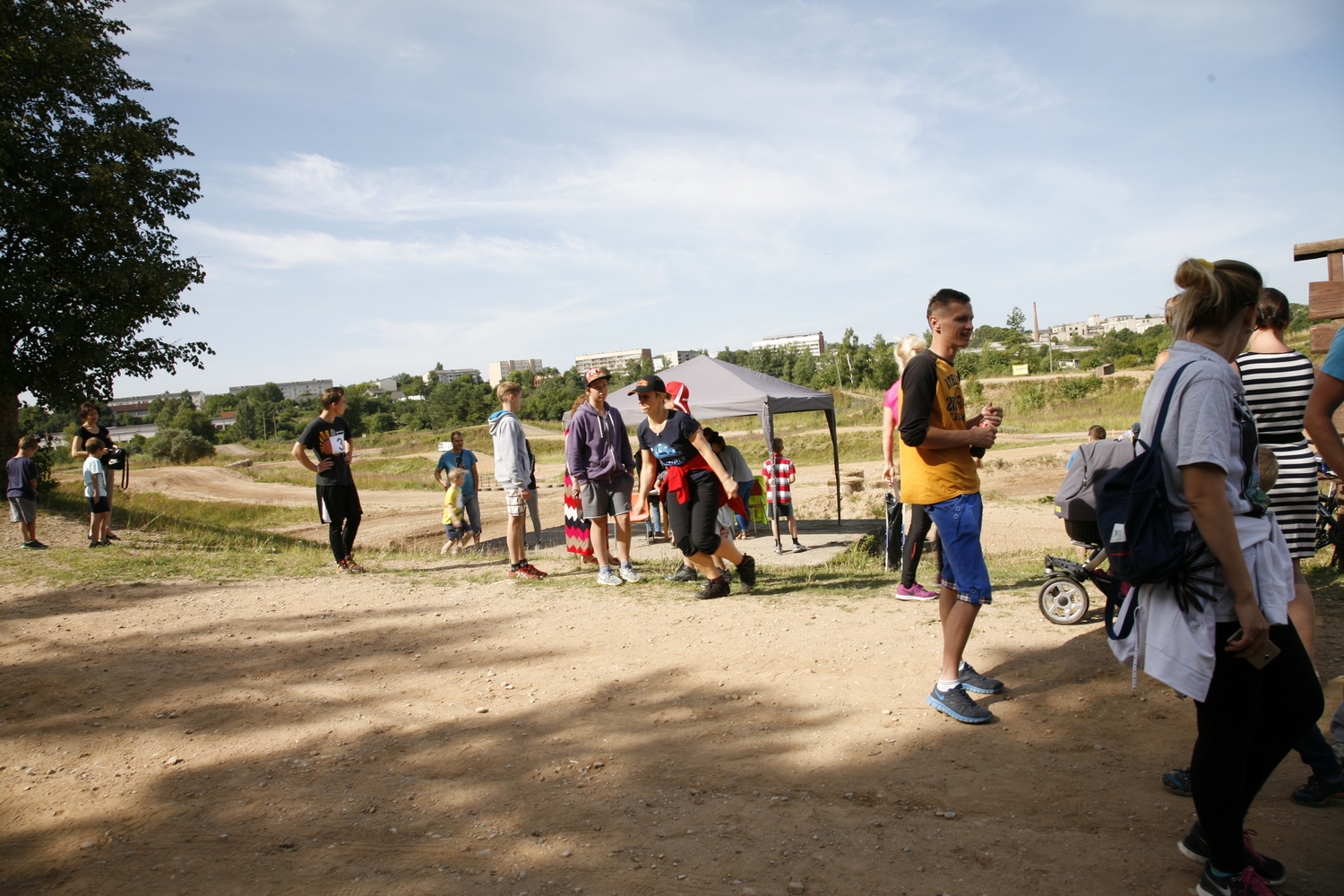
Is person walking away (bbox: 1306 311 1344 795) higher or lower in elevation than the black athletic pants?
higher

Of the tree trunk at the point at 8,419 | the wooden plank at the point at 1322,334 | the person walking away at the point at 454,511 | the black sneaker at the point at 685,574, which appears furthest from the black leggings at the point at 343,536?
the tree trunk at the point at 8,419

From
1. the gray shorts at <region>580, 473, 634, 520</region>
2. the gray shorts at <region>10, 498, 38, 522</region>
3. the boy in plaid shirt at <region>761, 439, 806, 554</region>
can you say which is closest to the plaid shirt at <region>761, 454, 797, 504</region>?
the boy in plaid shirt at <region>761, 439, 806, 554</region>

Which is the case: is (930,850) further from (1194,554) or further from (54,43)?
(54,43)

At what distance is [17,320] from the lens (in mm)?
14375

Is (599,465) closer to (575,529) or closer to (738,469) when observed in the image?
(575,529)

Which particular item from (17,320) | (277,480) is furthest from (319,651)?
(277,480)

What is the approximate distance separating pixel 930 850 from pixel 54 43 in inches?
719

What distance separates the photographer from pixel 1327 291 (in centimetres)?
515

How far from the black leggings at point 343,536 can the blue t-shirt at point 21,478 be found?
18.3 ft

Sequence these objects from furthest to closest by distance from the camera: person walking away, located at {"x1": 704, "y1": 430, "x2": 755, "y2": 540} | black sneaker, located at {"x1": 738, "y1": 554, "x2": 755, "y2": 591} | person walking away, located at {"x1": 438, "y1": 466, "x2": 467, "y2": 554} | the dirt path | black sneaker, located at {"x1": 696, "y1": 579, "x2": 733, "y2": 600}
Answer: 1. person walking away, located at {"x1": 438, "y1": 466, "x2": 467, "y2": 554}
2. person walking away, located at {"x1": 704, "y1": 430, "x2": 755, "y2": 540}
3. black sneaker, located at {"x1": 738, "y1": 554, "x2": 755, "y2": 591}
4. black sneaker, located at {"x1": 696, "y1": 579, "x2": 733, "y2": 600}
5. the dirt path

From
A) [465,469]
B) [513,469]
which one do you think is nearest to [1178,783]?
[513,469]

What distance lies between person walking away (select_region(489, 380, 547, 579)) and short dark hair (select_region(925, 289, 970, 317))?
4.49 metres

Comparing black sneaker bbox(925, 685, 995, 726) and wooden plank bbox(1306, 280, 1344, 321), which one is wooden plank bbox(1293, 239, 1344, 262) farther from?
black sneaker bbox(925, 685, 995, 726)

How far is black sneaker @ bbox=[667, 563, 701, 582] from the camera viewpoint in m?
7.37
